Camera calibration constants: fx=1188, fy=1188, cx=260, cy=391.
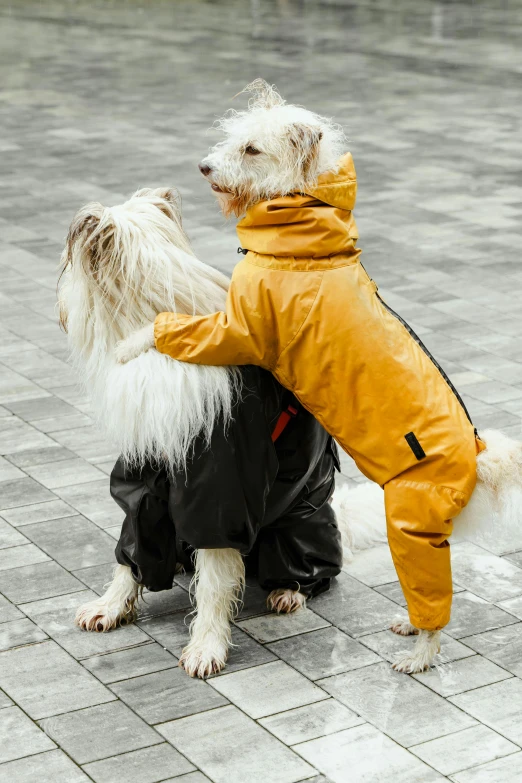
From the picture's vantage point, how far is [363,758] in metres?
3.57

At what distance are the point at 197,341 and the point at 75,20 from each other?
19.3m

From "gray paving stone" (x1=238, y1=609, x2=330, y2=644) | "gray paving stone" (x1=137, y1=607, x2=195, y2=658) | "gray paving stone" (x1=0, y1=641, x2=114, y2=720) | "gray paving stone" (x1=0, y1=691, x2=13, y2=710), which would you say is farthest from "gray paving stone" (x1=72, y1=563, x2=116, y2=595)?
"gray paving stone" (x1=0, y1=691, x2=13, y2=710)

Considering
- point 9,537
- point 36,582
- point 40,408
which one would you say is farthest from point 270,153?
point 40,408

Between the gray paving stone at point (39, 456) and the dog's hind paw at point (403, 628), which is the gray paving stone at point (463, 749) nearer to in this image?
the dog's hind paw at point (403, 628)

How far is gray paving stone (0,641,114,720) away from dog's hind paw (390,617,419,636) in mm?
1063

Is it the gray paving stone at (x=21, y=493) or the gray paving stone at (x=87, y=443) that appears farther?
the gray paving stone at (x=87, y=443)

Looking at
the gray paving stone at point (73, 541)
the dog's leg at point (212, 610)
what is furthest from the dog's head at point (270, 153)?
the gray paving stone at point (73, 541)

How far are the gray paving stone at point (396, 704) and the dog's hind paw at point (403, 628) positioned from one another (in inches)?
8.5

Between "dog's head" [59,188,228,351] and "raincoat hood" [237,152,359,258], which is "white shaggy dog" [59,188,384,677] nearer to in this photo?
"dog's head" [59,188,228,351]

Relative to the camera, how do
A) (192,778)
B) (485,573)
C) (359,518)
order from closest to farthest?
(192,778), (485,573), (359,518)

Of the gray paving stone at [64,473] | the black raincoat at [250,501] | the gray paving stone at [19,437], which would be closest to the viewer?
the black raincoat at [250,501]

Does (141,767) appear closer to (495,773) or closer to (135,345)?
(495,773)

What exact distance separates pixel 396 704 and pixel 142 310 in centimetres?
153

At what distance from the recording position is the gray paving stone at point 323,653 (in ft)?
13.4
